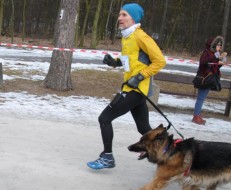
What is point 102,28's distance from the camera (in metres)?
31.9

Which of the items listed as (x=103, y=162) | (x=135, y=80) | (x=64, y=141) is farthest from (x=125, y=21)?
(x=64, y=141)

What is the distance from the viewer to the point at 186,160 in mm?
3674

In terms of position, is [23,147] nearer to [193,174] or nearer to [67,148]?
[67,148]

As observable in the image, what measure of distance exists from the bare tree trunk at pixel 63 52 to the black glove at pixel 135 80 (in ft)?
17.6

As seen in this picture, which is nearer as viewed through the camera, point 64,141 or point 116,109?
point 116,109

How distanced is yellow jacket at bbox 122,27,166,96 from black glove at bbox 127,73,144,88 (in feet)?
0.15

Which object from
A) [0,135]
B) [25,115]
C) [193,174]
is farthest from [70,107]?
[193,174]

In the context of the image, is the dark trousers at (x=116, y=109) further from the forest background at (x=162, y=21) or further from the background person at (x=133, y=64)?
the forest background at (x=162, y=21)

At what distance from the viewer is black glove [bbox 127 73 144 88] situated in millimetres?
4094

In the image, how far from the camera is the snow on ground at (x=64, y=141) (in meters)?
4.16

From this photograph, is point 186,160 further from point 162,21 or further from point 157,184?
point 162,21

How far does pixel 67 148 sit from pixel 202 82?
11.3 feet

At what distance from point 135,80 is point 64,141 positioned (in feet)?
6.34

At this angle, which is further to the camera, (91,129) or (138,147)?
(91,129)
